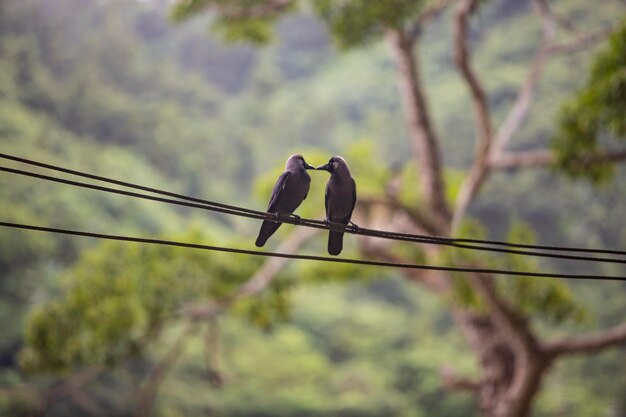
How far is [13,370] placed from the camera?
10648 mm

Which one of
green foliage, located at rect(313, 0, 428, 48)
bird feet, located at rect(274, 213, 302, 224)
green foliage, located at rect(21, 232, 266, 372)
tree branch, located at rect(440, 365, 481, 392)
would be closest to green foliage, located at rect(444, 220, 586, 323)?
tree branch, located at rect(440, 365, 481, 392)

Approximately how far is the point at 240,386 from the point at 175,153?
567cm

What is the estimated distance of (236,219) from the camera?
45.3 ft

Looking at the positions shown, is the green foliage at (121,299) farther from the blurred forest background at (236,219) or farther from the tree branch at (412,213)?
the tree branch at (412,213)

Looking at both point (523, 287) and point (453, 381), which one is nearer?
Result: point (523, 287)

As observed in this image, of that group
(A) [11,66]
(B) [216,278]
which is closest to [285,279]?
(B) [216,278]

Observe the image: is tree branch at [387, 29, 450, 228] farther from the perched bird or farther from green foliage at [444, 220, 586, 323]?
the perched bird

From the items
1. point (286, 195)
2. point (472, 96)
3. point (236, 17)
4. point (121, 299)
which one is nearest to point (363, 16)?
point (472, 96)

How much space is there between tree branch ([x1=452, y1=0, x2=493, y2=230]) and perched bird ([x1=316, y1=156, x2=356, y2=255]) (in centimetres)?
415

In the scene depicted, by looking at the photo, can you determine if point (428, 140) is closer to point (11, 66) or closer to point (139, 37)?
point (11, 66)

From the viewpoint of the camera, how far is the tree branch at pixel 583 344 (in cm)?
651

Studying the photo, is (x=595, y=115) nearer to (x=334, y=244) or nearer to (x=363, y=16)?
(x=363, y=16)

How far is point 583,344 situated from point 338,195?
4480 millimetres

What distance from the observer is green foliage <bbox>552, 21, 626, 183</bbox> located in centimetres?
557
